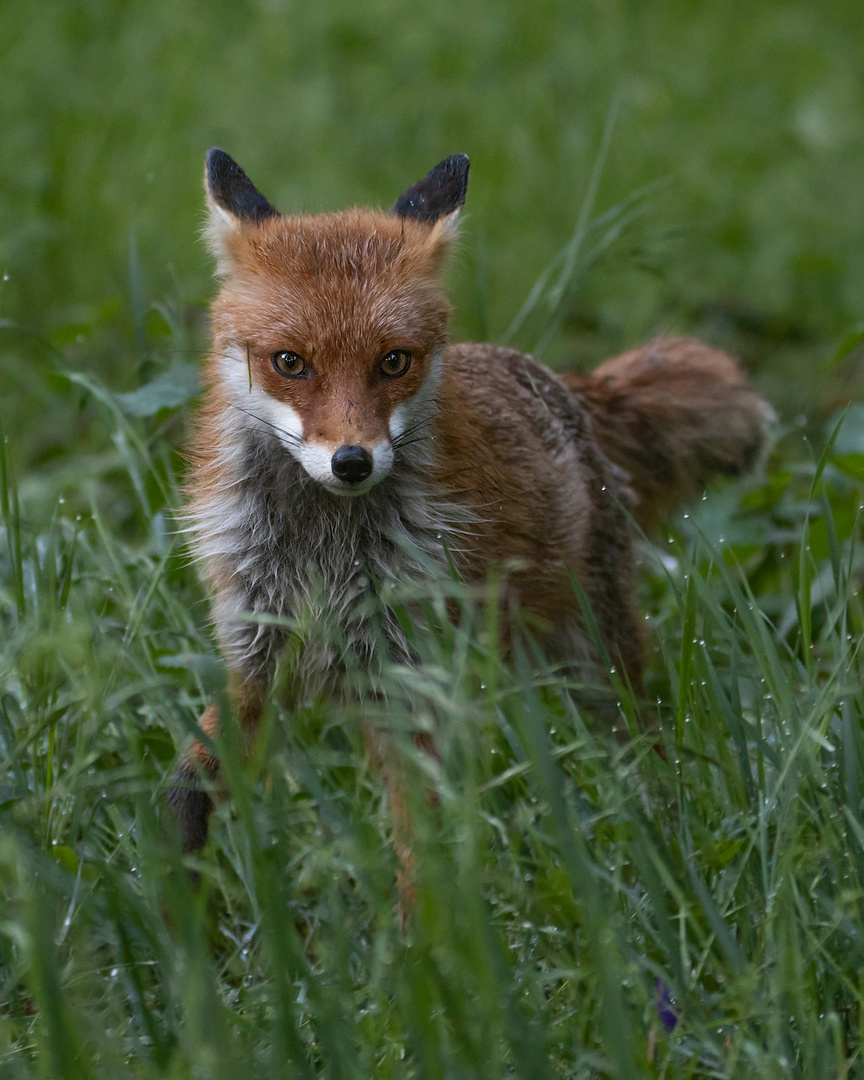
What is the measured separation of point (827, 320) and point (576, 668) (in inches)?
157

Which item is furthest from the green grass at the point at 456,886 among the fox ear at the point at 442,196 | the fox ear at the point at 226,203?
the fox ear at the point at 442,196

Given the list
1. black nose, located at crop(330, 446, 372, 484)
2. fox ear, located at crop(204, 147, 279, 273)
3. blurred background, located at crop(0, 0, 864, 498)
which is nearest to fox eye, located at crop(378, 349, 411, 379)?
black nose, located at crop(330, 446, 372, 484)

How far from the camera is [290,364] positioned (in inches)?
129

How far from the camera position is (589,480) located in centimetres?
446

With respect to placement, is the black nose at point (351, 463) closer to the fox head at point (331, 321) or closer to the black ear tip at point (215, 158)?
the fox head at point (331, 321)

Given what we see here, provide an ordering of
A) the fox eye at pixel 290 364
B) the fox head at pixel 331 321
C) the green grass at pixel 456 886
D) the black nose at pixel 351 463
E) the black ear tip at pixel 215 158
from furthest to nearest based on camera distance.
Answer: the black ear tip at pixel 215 158, the fox eye at pixel 290 364, the fox head at pixel 331 321, the black nose at pixel 351 463, the green grass at pixel 456 886

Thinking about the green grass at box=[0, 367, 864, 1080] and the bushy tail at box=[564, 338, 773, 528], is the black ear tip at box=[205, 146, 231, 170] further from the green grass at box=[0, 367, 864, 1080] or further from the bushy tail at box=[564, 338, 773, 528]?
the bushy tail at box=[564, 338, 773, 528]

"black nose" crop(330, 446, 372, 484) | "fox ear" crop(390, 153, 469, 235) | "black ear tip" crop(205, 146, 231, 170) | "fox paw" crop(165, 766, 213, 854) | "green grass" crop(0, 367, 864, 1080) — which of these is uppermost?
"black ear tip" crop(205, 146, 231, 170)

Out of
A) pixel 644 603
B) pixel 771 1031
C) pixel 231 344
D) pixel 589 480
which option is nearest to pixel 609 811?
pixel 771 1031

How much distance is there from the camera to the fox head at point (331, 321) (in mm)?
3160

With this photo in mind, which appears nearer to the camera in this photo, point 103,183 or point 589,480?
point 589,480

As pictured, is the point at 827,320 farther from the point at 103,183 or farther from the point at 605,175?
the point at 103,183

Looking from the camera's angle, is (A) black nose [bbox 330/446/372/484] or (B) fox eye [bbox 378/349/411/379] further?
(B) fox eye [bbox 378/349/411/379]

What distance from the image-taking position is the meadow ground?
2398mm
